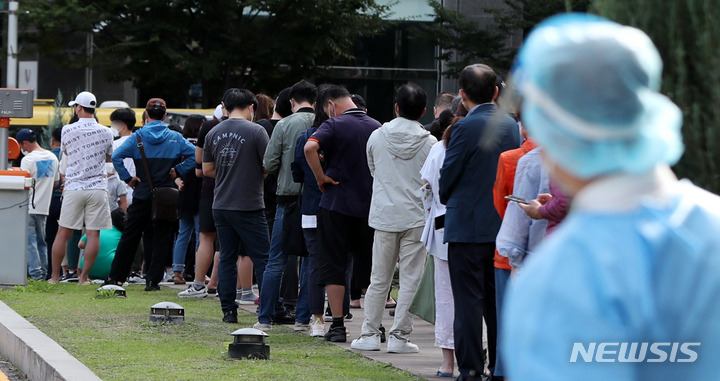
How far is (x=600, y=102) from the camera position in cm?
165

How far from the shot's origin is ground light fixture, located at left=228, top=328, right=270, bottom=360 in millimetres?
7180

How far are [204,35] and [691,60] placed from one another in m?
25.7

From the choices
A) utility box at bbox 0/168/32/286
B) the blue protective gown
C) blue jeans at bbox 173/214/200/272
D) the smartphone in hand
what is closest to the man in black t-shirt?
blue jeans at bbox 173/214/200/272

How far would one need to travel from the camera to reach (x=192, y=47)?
28.0 metres

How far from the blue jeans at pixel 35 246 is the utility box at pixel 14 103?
1344 millimetres

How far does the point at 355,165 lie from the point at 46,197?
621 cm

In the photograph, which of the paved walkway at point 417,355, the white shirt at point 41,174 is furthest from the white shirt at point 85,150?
the paved walkway at point 417,355

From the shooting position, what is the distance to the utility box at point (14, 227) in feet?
38.4

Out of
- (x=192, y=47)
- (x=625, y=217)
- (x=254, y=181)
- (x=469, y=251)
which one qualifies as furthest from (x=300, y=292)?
(x=192, y=47)

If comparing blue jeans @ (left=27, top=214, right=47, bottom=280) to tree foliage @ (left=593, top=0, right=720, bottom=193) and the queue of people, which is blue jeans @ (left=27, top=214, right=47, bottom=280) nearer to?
the queue of people

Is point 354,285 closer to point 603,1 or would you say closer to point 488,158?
point 488,158

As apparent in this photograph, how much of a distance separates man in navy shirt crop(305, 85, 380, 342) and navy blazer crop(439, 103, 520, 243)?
1.81 meters

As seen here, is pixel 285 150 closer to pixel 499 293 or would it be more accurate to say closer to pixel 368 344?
pixel 368 344

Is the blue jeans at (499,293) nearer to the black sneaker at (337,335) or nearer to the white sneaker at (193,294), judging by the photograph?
the black sneaker at (337,335)
